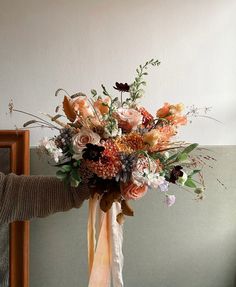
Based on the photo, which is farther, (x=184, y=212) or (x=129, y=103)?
(x=184, y=212)

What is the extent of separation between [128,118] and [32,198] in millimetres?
393

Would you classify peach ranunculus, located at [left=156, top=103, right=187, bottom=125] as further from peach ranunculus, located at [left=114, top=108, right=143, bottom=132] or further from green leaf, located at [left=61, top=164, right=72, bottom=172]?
green leaf, located at [left=61, top=164, right=72, bottom=172]

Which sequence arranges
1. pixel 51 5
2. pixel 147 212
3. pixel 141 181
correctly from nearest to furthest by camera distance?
pixel 141 181, pixel 51 5, pixel 147 212

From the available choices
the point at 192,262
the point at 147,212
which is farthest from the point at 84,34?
the point at 192,262

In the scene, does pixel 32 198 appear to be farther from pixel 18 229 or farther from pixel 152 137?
pixel 152 137

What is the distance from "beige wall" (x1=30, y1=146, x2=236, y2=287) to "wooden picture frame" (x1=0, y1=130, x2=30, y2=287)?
0.05m

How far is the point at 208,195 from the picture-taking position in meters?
1.33

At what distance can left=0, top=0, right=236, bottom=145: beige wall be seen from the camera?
1159 millimetres

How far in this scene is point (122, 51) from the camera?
1.22 meters

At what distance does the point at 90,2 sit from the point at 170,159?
738mm

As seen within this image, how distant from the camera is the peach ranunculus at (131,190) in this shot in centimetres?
79

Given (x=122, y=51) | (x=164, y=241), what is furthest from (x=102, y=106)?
(x=164, y=241)

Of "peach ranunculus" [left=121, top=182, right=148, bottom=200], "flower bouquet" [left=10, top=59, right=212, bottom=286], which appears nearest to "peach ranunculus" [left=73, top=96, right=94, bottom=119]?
"flower bouquet" [left=10, top=59, right=212, bottom=286]

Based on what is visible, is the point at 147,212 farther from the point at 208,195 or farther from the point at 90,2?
the point at 90,2
